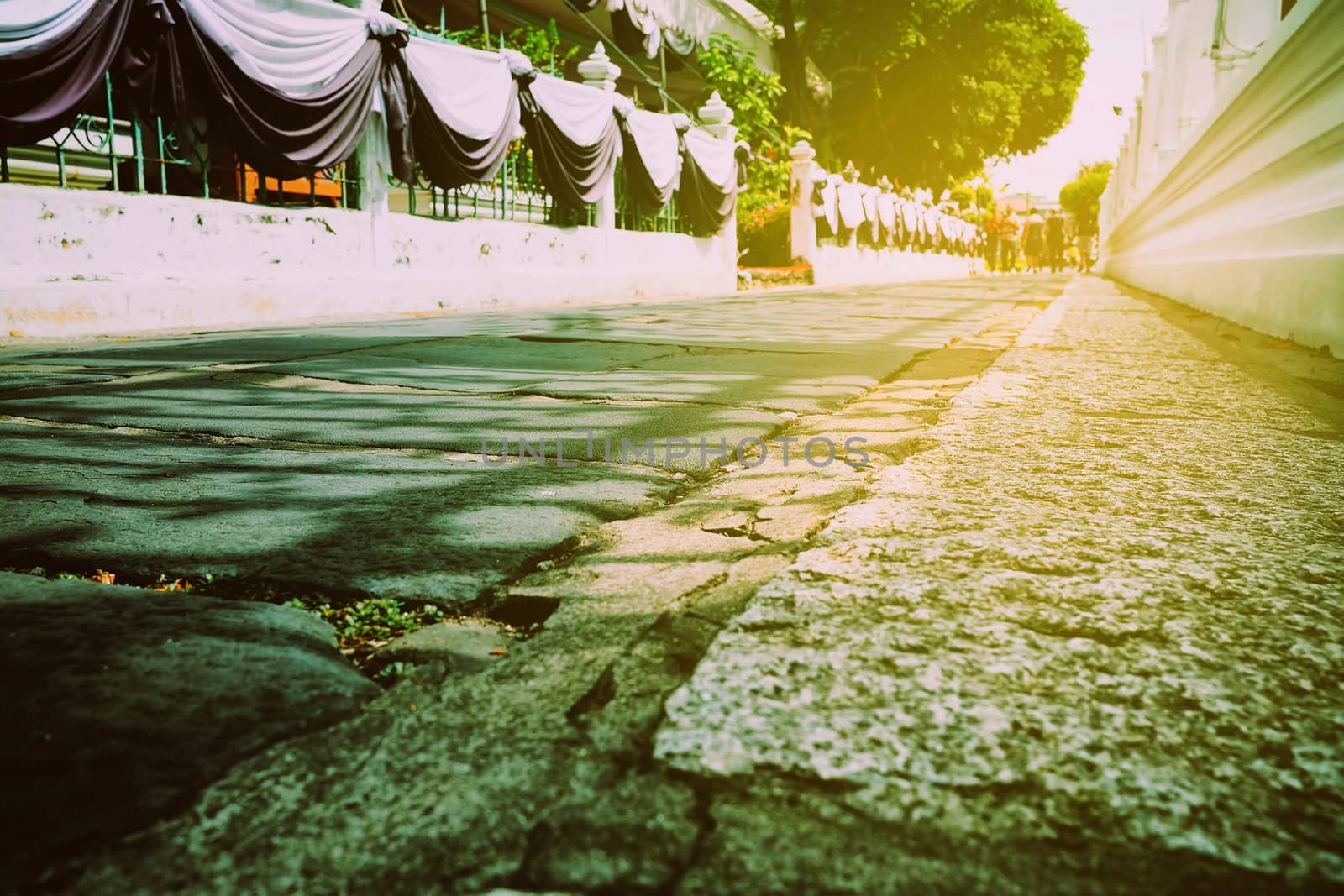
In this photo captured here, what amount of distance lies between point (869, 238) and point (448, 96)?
16.3 m

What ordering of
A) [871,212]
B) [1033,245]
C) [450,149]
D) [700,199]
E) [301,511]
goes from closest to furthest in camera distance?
[301,511] < [450,149] < [700,199] < [871,212] < [1033,245]

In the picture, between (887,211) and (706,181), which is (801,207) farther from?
(887,211)

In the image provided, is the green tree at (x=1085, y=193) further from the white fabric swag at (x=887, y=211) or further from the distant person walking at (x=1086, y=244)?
the white fabric swag at (x=887, y=211)

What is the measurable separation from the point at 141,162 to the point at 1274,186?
6.43m

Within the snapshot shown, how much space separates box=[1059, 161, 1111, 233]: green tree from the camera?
67438 mm

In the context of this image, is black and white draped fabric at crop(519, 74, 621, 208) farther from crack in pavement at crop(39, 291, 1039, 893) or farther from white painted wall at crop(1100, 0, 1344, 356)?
crack in pavement at crop(39, 291, 1039, 893)

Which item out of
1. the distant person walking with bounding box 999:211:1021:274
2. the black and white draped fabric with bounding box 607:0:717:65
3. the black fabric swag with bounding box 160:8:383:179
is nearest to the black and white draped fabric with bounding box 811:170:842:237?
the black and white draped fabric with bounding box 607:0:717:65

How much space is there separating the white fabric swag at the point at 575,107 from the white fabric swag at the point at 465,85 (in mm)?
529

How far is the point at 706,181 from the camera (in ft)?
40.4

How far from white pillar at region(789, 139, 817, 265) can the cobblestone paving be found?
1548 centimetres

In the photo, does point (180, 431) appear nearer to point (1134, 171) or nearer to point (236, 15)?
point (236, 15)

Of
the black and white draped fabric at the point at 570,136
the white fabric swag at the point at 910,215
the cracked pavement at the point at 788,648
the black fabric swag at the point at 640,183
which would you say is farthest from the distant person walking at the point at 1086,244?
the cracked pavement at the point at 788,648

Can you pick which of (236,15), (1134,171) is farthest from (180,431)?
(1134,171)

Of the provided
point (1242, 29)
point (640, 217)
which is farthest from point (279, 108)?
point (1242, 29)
